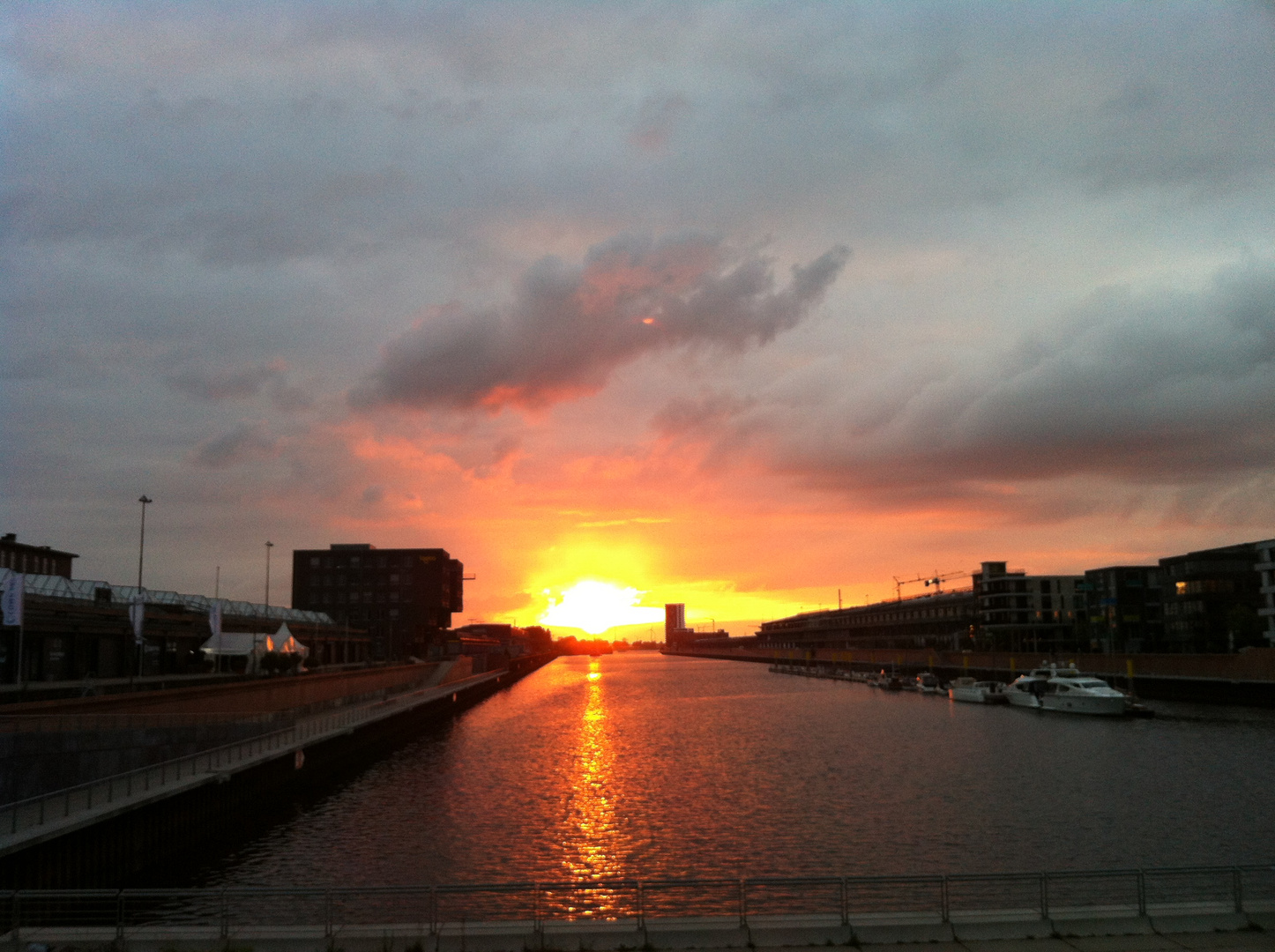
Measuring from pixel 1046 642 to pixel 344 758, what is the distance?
149427 millimetres

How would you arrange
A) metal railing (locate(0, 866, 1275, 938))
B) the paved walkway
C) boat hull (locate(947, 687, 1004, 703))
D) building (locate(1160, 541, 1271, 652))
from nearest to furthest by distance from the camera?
the paved walkway
metal railing (locate(0, 866, 1275, 938))
boat hull (locate(947, 687, 1004, 703))
building (locate(1160, 541, 1271, 652))

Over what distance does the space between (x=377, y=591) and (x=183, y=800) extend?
534 ft

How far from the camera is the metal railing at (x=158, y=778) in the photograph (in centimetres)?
2617

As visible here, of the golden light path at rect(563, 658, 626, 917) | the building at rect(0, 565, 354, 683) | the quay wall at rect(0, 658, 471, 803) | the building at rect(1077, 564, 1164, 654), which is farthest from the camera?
the building at rect(1077, 564, 1164, 654)

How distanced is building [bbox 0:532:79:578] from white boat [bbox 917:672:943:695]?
9771 cm

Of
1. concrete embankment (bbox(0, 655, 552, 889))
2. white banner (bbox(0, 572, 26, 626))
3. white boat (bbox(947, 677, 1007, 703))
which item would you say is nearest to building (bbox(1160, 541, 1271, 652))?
white boat (bbox(947, 677, 1007, 703))

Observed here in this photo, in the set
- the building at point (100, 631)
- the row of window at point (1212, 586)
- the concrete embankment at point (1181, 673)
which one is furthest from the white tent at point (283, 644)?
the row of window at point (1212, 586)

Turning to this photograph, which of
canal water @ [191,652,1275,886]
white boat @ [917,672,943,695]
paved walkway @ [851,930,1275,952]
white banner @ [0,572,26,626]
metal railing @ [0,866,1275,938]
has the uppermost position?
white banner @ [0,572,26,626]

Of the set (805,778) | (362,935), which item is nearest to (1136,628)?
(805,778)

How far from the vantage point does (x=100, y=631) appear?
70688 millimetres

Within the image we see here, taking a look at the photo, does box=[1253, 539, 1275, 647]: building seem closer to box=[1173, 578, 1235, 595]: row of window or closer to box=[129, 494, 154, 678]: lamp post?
box=[1173, 578, 1235, 595]: row of window

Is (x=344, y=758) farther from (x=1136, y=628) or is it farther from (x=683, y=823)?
(x=1136, y=628)

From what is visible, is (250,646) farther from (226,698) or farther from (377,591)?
(377,591)

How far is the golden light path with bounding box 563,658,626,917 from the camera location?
28844mm
